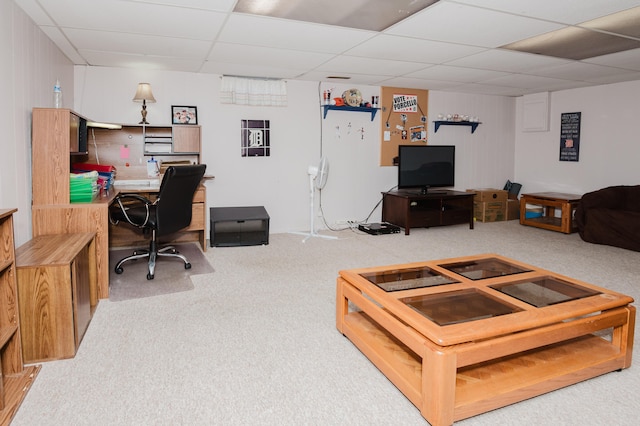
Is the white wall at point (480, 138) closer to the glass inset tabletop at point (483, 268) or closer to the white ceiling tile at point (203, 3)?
the glass inset tabletop at point (483, 268)

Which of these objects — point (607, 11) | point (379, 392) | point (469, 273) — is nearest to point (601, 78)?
point (607, 11)

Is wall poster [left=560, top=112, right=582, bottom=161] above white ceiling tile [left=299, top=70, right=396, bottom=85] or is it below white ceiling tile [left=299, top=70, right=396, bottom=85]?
below

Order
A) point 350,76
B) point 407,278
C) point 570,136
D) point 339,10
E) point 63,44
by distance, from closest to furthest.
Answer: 1. point 407,278
2. point 339,10
3. point 63,44
4. point 350,76
5. point 570,136

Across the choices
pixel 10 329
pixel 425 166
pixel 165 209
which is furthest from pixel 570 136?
pixel 10 329

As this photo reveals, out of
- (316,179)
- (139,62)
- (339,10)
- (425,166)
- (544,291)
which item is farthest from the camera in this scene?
(425,166)

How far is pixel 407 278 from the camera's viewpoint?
101 inches

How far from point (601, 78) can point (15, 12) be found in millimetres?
6364

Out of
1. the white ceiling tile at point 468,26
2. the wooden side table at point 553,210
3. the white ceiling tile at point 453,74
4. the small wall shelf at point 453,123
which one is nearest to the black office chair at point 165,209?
the white ceiling tile at point 468,26

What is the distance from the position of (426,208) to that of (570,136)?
8.59 feet

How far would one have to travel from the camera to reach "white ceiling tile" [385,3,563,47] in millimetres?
3062

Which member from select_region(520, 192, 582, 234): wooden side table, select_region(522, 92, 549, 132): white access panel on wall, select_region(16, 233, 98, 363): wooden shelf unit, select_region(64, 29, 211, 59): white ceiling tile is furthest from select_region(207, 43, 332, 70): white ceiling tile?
select_region(522, 92, 549, 132): white access panel on wall

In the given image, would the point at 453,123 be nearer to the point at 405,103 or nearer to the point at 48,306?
the point at 405,103

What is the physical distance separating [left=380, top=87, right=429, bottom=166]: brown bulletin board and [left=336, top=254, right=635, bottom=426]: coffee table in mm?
3959

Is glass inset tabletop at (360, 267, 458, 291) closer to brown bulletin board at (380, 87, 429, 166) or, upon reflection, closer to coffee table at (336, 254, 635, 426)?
coffee table at (336, 254, 635, 426)
